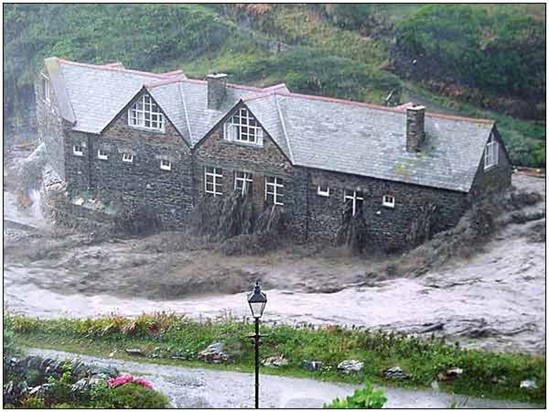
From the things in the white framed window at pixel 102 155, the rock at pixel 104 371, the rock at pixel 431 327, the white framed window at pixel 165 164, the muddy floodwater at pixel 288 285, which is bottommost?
the rock at pixel 104 371

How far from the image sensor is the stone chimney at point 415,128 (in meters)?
8.24

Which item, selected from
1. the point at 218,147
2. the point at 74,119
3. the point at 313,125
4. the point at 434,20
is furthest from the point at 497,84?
the point at 74,119

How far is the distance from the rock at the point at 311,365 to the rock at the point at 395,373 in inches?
13.7

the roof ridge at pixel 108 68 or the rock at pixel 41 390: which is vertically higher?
the roof ridge at pixel 108 68

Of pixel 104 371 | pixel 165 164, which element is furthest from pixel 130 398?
pixel 165 164

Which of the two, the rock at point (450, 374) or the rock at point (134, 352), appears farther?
the rock at point (134, 352)

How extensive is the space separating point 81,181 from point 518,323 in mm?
2544

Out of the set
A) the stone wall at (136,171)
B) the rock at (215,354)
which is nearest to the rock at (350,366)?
the rock at (215,354)

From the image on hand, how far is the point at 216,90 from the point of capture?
28.2 feet

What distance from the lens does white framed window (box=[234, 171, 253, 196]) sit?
27.9 ft

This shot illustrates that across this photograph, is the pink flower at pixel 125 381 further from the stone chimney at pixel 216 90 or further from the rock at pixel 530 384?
the rock at pixel 530 384

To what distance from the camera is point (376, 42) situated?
27.8 ft

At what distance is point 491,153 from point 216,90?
1.54 meters

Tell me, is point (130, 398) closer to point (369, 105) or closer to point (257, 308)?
point (257, 308)
